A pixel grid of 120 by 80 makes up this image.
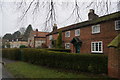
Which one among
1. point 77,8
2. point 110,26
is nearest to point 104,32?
A: point 110,26

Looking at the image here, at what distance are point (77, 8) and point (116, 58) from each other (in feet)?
15.0

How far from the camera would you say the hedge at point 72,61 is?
804 centimetres

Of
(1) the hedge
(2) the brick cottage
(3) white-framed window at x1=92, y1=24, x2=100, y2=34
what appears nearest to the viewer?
(1) the hedge

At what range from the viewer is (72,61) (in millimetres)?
9305

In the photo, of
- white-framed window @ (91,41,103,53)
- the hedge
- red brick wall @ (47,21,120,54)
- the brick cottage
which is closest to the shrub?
the hedge

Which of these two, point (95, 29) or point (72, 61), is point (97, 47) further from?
point (72, 61)

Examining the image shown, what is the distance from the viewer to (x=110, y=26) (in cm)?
1467

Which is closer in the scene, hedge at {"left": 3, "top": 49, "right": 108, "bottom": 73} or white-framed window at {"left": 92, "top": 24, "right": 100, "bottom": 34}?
hedge at {"left": 3, "top": 49, "right": 108, "bottom": 73}

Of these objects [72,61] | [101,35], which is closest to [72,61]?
[72,61]

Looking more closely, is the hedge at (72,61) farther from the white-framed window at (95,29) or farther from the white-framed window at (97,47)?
the white-framed window at (95,29)

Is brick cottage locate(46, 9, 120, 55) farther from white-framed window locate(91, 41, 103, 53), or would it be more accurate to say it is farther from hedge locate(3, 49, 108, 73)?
hedge locate(3, 49, 108, 73)

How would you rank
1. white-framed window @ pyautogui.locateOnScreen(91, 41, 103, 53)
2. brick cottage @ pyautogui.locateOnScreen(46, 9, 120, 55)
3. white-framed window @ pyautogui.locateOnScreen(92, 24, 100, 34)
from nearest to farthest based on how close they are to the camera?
1. brick cottage @ pyautogui.locateOnScreen(46, 9, 120, 55)
2. white-framed window @ pyautogui.locateOnScreen(91, 41, 103, 53)
3. white-framed window @ pyautogui.locateOnScreen(92, 24, 100, 34)

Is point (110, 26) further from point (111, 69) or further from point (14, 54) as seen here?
point (14, 54)

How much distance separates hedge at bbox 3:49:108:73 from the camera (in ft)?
26.4
